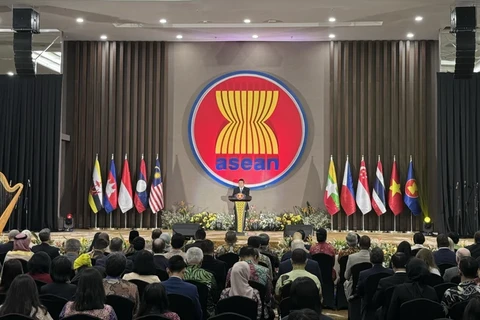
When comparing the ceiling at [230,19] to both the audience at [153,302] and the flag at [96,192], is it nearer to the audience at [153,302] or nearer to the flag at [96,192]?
the flag at [96,192]

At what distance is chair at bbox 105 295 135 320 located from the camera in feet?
12.8

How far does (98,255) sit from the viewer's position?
5918 mm

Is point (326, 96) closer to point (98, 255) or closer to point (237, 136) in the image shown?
point (237, 136)

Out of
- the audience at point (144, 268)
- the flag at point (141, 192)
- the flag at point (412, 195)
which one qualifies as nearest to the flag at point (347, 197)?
the flag at point (412, 195)

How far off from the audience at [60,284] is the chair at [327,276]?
3209mm

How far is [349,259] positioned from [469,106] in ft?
30.7

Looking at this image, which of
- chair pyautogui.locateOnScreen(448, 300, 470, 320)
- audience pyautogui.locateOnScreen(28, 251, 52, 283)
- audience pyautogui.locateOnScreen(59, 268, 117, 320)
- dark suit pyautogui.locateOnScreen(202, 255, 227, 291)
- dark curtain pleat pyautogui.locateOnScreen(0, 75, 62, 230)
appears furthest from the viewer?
dark curtain pleat pyautogui.locateOnScreen(0, 75, 62, 230)

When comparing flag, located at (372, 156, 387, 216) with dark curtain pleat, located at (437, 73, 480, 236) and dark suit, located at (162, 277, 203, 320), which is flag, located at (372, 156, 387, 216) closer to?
dark curtain pleat, located at (437, 73, 480, 236)

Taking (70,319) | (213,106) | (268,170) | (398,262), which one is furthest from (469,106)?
(70,319)

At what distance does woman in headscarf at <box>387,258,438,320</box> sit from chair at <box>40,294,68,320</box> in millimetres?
2302

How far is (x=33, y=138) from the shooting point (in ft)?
47.4

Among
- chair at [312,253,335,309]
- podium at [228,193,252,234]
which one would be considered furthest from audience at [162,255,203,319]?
podium at [228,193,252,234]

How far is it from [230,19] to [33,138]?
579cm

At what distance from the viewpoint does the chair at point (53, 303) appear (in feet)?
12.7
